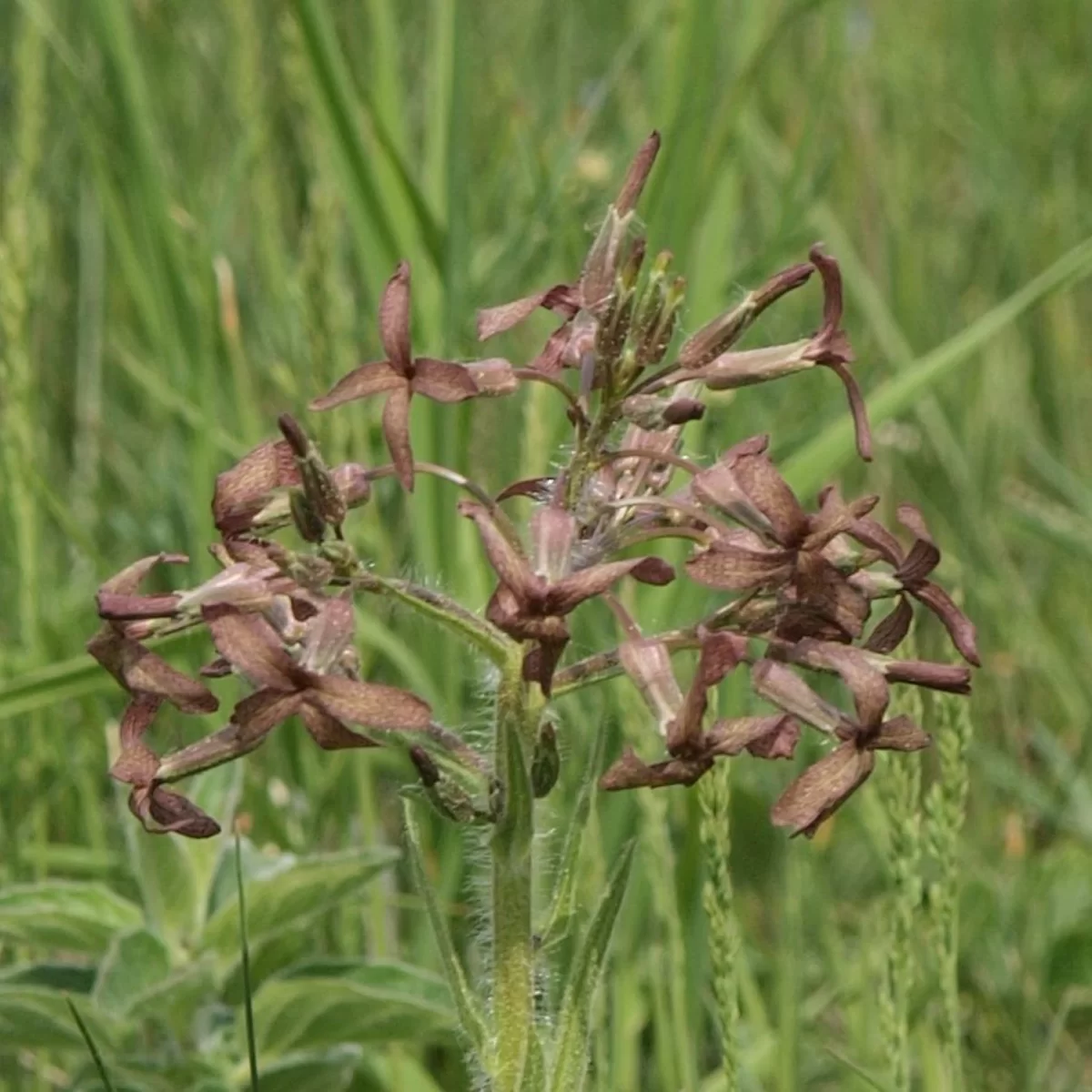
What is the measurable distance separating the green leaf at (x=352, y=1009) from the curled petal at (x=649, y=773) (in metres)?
0.69

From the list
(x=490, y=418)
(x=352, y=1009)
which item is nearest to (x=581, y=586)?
(x=352, y=1009)

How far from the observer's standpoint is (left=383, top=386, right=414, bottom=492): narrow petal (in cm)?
141

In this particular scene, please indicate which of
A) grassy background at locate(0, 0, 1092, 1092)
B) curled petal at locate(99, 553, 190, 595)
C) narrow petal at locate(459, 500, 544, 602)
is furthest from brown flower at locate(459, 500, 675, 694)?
grassy background at locate(0, 0, 1092, 1092)

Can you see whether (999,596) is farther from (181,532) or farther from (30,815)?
(30,815)

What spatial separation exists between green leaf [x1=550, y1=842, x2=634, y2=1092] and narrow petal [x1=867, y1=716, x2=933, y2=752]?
0.74 feet

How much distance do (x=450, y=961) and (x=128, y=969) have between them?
0.68 meters

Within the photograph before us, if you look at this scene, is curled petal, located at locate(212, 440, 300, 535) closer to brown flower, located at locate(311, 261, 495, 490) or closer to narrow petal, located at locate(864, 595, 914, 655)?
brown flower, located at locate(311, 261, 495, 490)

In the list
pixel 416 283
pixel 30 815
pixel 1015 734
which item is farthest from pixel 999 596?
pixel 30 815

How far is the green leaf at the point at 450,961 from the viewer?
4.84 feet

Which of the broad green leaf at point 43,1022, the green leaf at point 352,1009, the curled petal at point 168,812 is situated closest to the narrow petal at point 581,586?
the curled petal at point 168,812

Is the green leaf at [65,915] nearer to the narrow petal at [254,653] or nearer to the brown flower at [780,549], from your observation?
the narrow petal at [254,653]

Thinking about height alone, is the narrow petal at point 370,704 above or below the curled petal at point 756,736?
above

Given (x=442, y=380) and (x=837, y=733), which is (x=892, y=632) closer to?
(x=837, y=733)

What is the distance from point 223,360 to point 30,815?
3.81ft
